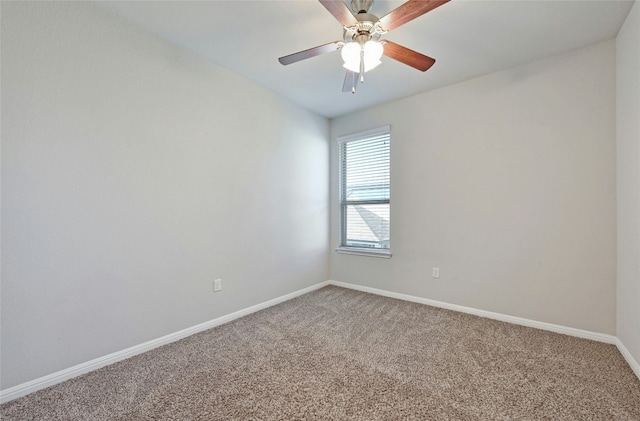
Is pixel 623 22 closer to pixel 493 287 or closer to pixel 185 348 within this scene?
pixel 493 287

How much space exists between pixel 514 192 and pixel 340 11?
2.31m

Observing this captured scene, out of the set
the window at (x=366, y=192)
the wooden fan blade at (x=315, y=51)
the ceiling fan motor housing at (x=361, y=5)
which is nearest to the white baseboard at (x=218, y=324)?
the window at (x=366, y=192)

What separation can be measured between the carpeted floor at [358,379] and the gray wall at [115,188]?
352 mm

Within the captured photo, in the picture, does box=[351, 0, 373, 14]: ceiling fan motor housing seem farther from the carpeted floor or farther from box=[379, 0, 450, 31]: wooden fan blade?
the carpeted floor

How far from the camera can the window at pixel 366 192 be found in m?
3.56

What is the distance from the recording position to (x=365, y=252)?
3.66 metres

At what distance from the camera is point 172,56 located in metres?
2.30

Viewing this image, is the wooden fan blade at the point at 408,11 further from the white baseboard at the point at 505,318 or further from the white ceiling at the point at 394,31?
the white baseboard at the point at 505,318

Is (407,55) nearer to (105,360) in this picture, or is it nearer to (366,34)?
(366,34)

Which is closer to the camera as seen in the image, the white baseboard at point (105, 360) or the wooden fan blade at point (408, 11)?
the wooden fan blade at point (408, 11)

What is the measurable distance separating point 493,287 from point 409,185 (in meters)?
1.40

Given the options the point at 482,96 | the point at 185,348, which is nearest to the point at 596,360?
the point at 482,96

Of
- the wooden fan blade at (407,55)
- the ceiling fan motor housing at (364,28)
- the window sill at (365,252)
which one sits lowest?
the window sill at (365,252)

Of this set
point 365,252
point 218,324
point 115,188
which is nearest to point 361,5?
point 115,188
